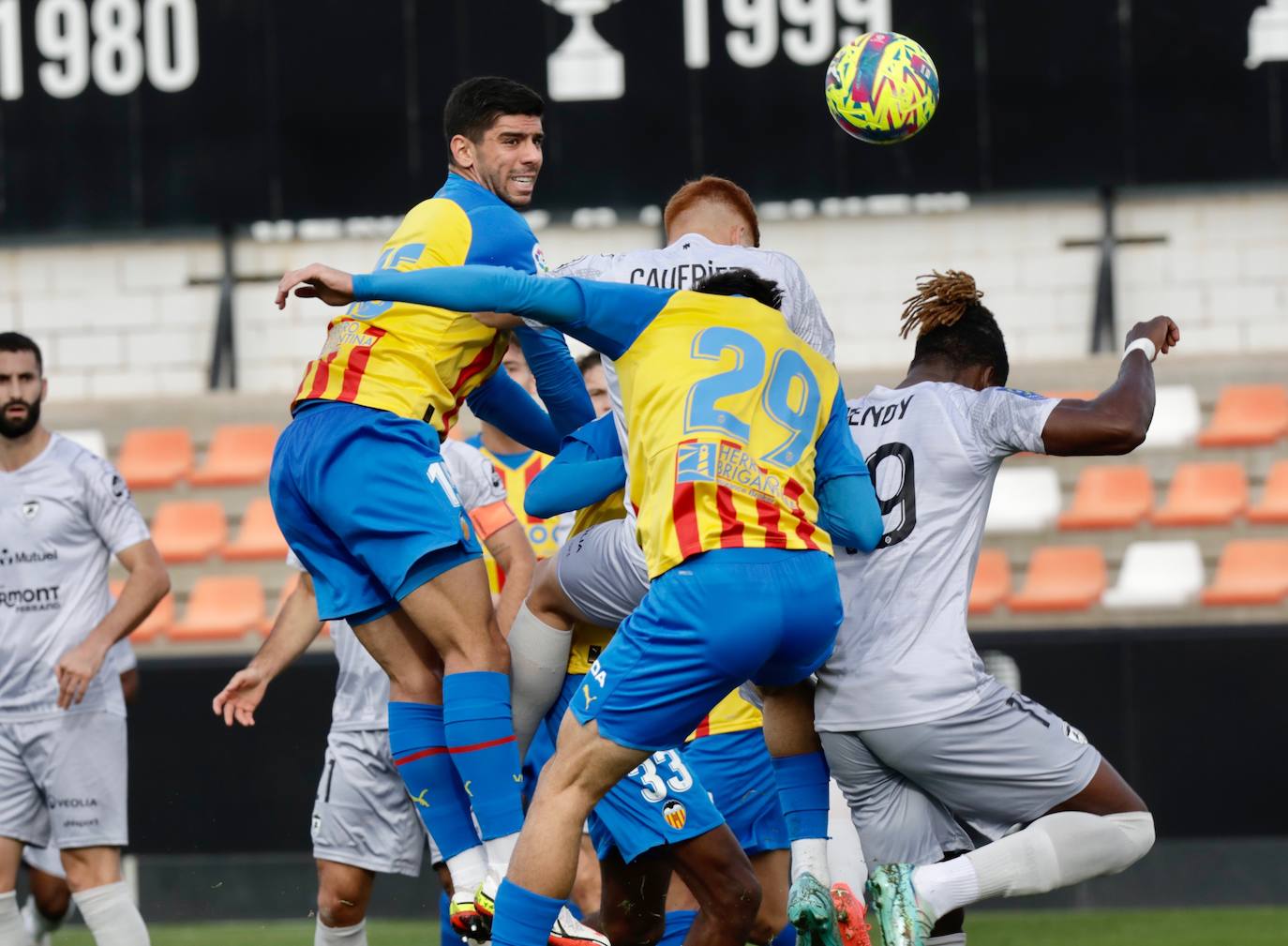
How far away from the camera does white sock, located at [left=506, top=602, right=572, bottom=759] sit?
573 cm

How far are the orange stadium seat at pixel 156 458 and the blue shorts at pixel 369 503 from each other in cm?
837

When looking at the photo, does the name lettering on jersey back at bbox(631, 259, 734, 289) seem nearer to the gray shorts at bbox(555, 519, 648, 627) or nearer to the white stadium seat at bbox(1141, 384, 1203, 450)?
the gray shorts at bbox(555, 519, 648, 627)

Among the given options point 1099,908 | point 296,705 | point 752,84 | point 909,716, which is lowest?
point 1099,908

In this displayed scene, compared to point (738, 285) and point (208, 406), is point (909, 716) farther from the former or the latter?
point (208, 406)

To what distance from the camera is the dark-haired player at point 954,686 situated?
5.44 metres

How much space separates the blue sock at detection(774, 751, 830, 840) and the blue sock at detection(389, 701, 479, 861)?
0.94 metres

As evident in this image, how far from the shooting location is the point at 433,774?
5.50 metres

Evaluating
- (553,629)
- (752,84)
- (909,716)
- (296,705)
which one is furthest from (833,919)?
(752,84)

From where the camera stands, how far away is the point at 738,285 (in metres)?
5.18

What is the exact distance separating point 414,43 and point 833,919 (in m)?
9.04

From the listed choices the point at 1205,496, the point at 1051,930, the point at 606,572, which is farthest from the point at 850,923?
the point at 1205,496

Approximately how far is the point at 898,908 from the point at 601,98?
8.66 meters

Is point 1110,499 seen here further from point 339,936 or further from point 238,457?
point 339,936

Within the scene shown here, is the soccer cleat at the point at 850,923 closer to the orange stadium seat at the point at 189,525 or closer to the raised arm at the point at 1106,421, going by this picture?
the raised arm at the point at 1106,421
